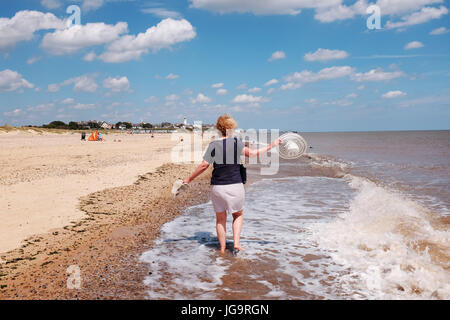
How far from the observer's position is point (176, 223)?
7.98m

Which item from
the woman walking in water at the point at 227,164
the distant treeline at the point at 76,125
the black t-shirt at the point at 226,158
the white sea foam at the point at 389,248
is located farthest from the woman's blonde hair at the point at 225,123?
the distant treeline at the point at 76,125

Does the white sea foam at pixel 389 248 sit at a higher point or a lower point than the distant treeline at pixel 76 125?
lower

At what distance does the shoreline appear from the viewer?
419 cm

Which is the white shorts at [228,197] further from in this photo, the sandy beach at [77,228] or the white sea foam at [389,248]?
the white sea foam at [389,248]

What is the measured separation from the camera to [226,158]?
541cm

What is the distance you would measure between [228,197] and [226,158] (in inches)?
25.9

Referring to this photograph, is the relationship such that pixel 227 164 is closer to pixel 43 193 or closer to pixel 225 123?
pixel 225 123

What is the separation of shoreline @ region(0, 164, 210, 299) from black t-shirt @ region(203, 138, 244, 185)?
190cm

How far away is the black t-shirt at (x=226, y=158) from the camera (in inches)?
213

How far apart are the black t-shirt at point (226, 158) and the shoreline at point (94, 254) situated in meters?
1.90

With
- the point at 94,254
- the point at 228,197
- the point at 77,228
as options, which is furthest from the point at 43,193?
the point at 228,197
